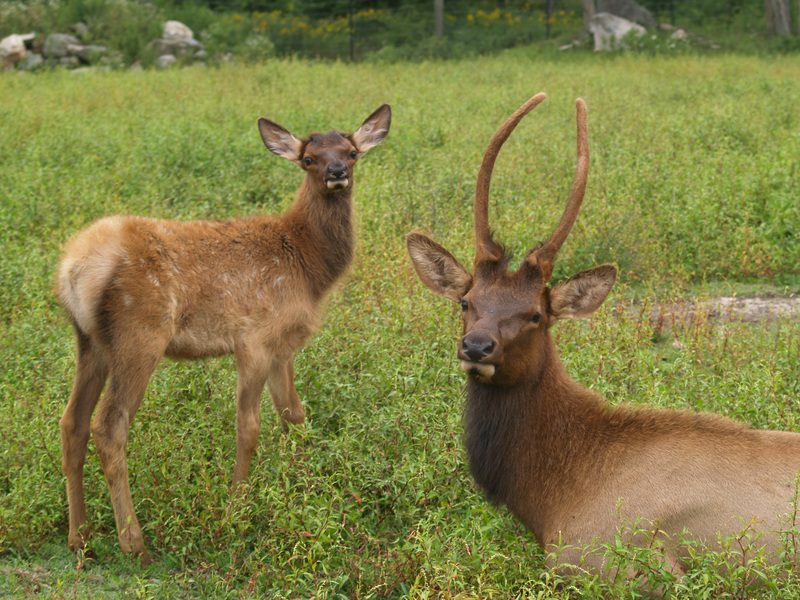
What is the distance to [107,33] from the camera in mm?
23375

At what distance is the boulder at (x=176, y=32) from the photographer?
24.1m

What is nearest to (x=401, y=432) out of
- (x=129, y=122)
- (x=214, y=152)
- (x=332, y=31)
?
(x=214, y=152)

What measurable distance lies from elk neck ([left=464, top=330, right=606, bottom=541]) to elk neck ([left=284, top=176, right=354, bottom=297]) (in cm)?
204

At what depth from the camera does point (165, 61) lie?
874 inches

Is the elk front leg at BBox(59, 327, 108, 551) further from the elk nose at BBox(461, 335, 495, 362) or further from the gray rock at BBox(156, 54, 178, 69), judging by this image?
the gray rock at BBox(156, 54, 178, 69)

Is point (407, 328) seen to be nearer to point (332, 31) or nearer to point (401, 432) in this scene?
point (401, 432)

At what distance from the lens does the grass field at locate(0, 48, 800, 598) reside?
4.38 m

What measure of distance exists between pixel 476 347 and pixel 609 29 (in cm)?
2400

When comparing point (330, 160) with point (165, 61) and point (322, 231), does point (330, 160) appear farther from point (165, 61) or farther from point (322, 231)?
point (165, 61)

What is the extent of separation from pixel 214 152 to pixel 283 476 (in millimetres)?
7061

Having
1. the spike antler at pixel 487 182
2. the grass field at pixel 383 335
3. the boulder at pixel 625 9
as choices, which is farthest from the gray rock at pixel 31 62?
the spike antler at pixel 487 182

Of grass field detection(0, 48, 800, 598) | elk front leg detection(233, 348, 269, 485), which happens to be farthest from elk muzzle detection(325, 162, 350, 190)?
elk front leg detection(233, 348, 269, 485)

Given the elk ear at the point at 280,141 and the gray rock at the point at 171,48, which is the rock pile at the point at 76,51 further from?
the elk ear at the point at 280,141

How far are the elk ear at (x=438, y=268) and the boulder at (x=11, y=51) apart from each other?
19760 mm
